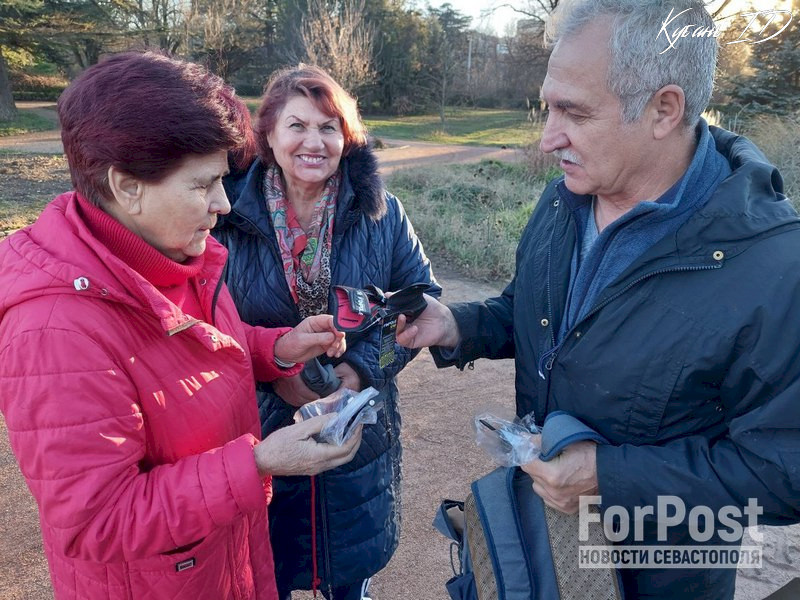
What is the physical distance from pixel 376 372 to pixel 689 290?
1349mm

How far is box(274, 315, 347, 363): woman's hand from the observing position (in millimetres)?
2197

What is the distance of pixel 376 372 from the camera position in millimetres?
2596

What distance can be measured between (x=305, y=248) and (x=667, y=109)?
1469 millimetres

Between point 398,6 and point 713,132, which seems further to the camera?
point 398,6

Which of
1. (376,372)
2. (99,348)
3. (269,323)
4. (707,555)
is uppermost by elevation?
(99,348)

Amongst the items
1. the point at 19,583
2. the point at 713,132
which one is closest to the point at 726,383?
the point at 713,132

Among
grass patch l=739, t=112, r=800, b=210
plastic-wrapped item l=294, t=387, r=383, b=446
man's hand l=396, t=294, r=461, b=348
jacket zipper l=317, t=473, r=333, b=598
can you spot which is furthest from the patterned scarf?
grass patch l=739, t=112, r=800, b=210

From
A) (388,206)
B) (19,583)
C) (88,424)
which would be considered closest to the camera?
(88,424)

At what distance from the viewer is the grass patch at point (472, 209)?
8.15 m

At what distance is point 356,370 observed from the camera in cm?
257

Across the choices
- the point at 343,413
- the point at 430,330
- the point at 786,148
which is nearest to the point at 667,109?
the point at 430,330

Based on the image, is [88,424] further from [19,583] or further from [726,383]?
[19,583]

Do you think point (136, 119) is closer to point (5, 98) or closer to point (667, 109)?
point (667, 109)

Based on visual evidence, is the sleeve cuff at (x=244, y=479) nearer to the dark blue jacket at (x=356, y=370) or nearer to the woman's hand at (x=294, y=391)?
the woman's hand at (x=294, y=391)
